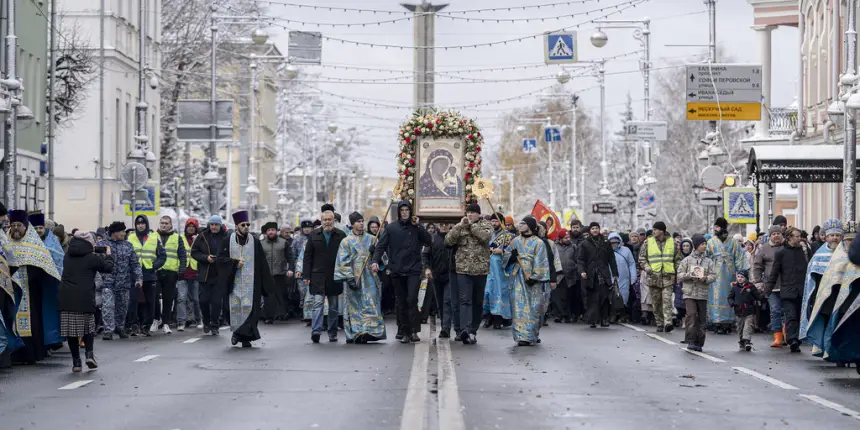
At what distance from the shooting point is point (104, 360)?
62.5 feet

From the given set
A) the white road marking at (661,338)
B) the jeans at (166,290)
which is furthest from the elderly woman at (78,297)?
the white road marking at (661,338)

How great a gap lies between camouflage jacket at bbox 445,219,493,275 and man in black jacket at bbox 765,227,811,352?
3959 millimetres

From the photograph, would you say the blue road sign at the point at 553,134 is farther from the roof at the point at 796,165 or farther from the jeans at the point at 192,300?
the jeans at the point at 192,300

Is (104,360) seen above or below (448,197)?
below

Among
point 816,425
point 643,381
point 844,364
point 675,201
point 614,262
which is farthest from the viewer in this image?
point 675,201

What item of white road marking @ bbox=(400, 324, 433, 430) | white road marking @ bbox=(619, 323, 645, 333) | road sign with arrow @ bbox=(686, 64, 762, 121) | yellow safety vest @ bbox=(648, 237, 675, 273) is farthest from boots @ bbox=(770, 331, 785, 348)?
road sign with arrow @ bbox=(686, 64, 762, 121)

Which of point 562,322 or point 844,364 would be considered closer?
point 844,364

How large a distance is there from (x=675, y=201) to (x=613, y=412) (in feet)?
263

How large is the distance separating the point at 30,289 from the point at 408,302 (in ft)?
16.4

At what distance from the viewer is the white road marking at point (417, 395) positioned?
1173cm

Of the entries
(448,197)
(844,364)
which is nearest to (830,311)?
(844,364)

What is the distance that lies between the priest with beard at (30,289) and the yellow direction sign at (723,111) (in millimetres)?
27927

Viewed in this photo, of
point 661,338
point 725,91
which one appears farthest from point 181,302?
point 725,91

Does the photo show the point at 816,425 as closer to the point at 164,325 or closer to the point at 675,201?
the point at 164,325
